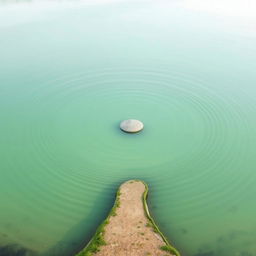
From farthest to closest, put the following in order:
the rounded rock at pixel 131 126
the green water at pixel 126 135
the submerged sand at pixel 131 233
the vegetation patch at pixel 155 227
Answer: the rounded rock at pixel 131 126 < the green water at pixel 126 135 < the vegetation patch at pixel 155 227 < the submerged sand at pixel 131 233

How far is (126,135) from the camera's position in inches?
830

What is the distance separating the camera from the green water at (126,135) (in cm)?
1542

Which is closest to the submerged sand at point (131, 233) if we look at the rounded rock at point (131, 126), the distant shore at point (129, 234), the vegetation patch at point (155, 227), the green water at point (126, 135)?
the distant shore at point (129, 234)

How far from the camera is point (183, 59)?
31.5 meters

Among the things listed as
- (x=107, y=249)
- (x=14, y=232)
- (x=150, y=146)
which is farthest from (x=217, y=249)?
(x=14, y=232)

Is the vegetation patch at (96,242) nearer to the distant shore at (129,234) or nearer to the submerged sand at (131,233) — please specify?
the distant shore at (129,234)

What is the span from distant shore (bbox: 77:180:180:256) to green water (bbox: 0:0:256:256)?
82 centimetres

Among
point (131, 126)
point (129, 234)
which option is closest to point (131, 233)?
point (129, 234)

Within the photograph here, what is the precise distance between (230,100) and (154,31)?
1850 centimetres

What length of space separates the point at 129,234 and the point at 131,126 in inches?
345

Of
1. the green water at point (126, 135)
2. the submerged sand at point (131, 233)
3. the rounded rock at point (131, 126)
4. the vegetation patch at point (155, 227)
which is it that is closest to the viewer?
the submerged sand at point (131, 233)

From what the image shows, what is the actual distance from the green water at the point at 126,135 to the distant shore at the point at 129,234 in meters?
0.82

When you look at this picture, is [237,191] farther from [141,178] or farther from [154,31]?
[154,31]

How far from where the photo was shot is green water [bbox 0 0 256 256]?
1542cm
